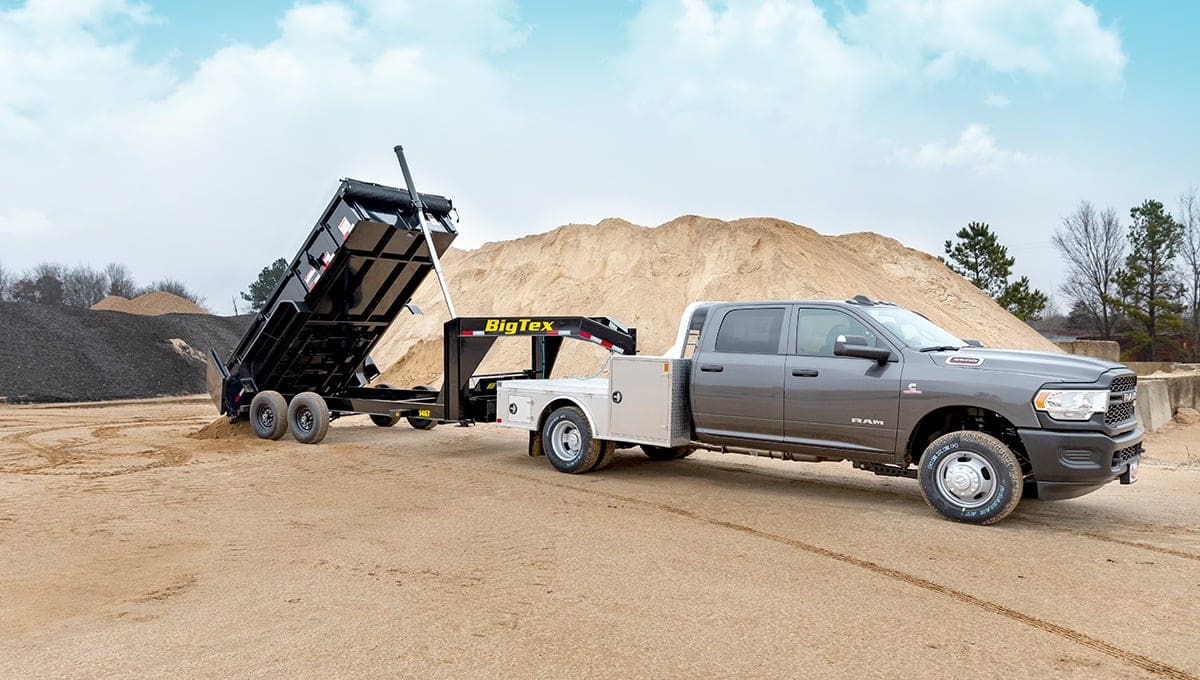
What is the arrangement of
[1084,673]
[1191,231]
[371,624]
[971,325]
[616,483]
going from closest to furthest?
[1084,673] < [371,624] < [616,483] < [971,325] < [1191,231]

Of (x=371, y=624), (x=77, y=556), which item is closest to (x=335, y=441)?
(x=77, y=556)

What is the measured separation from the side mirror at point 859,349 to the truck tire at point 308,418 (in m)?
8.24

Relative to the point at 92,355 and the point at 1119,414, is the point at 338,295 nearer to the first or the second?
the point at 1119,414

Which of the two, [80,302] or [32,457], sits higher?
[80,302]

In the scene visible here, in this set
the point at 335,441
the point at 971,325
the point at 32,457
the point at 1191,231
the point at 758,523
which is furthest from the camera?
the point at 1191,231

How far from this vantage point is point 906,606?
5.12m

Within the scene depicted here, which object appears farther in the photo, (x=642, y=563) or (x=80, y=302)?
(x=80, y=302)

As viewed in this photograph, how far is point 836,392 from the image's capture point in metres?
8.12

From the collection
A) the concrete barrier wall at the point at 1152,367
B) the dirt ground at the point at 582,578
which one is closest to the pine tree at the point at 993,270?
the concrete barrier wall at the point at 1152,367

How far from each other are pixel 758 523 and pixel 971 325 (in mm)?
24927

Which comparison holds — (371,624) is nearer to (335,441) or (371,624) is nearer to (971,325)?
(335,441)

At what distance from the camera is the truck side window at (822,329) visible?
327 inches

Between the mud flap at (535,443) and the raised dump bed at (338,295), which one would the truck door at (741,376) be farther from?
the raised dump bed at (338,295)

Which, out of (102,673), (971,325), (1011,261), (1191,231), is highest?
(1191,231)
